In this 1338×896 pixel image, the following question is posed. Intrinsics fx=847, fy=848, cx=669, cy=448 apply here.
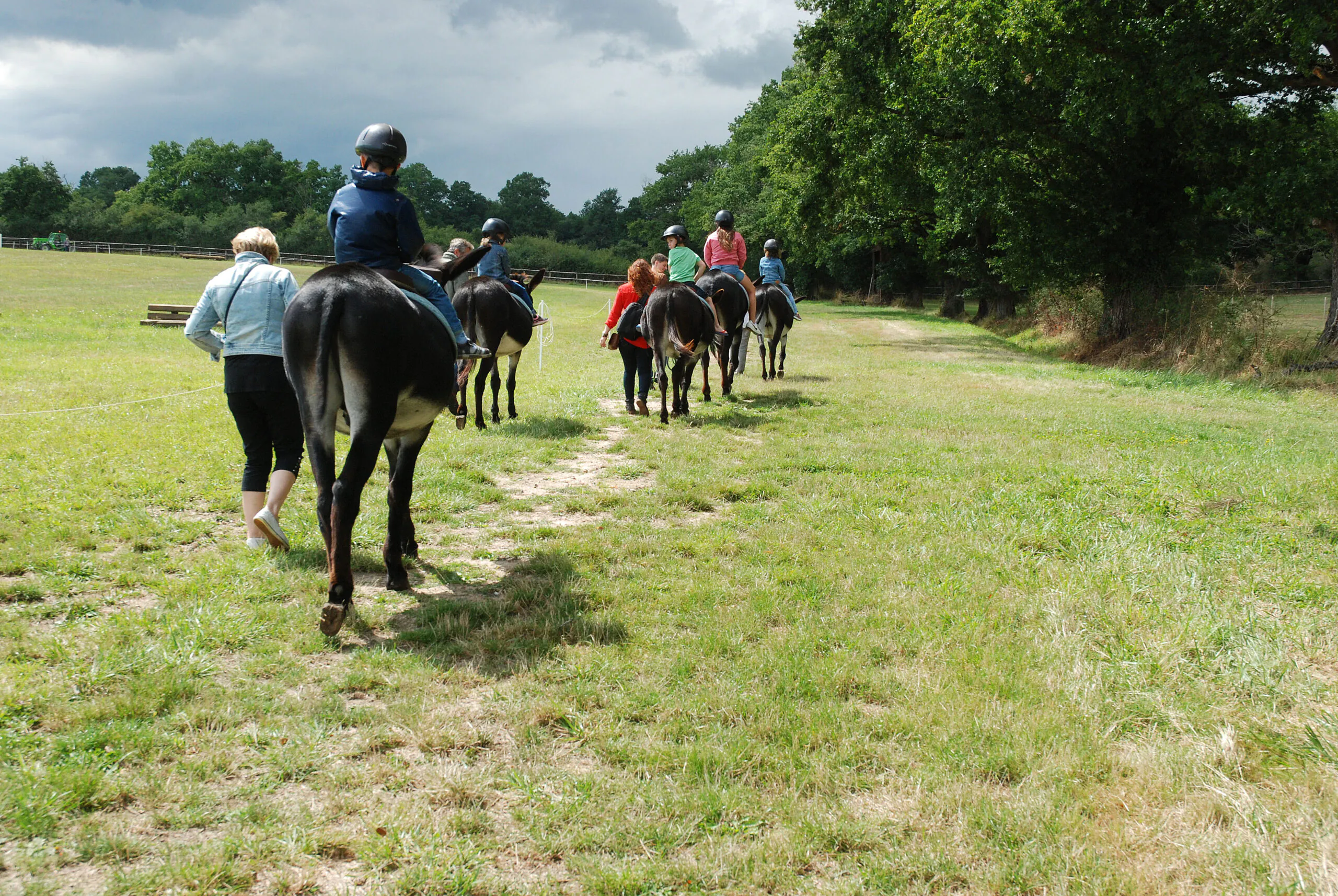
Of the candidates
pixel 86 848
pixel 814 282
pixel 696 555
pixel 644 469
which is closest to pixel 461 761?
pixel 86 848

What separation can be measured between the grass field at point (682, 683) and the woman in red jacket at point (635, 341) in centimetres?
356

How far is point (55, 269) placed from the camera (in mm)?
45875

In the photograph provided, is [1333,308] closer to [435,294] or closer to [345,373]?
[435,294]

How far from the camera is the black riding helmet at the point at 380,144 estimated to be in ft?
17.6

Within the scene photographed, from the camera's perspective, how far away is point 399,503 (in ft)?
17.9

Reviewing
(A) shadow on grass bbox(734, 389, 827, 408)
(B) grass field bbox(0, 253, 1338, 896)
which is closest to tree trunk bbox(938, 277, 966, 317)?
(A) shadow on grass bbox(734, 389, 827, 408)

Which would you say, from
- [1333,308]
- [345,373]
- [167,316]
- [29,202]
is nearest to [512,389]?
[345,373]

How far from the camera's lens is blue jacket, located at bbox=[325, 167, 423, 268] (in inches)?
208

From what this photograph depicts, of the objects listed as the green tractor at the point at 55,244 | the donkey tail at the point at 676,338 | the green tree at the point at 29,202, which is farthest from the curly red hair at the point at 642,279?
the green tree at the point at 29,202

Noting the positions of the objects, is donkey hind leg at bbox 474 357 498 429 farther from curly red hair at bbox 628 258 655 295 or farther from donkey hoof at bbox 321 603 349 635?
donkey hoof at bbox 321 603 349 635

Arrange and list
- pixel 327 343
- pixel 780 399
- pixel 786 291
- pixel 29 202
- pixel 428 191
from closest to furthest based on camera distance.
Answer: pixel 327 343 < pixel 780 399 < pixel 786 291 < pixel 29 202 < pixel 428 191

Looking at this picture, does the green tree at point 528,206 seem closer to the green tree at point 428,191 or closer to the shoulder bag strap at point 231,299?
the green tree at point 428,191

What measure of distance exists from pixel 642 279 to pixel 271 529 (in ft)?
24.0

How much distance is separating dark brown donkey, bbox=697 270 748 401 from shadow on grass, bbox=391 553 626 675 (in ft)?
24.9
